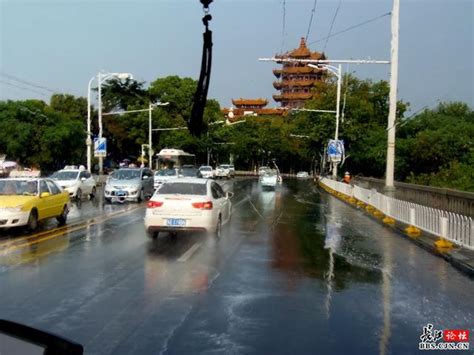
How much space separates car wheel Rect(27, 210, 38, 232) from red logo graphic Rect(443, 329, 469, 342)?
38.5 feet

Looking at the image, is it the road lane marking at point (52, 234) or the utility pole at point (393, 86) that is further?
Answer: the utility pole at point (393, 86)

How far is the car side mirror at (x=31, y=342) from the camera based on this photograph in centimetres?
260

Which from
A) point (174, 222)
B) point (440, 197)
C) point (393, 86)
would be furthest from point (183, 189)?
point (393, 86)

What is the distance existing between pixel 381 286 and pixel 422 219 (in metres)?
8.07

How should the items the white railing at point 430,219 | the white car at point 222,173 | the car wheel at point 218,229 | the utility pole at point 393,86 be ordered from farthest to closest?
the white car at point 222,173
the utility pole at point 393,86
the car wheel at point 218,229
the white railing at point 430,219

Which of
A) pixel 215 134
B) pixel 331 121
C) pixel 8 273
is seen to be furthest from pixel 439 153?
pixel 215 134

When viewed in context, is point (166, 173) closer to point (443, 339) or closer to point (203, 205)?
point (203, 205)

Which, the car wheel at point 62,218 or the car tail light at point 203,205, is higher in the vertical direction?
the car tail light at point 203,205

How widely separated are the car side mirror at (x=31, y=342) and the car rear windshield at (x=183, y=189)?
11.5 metres

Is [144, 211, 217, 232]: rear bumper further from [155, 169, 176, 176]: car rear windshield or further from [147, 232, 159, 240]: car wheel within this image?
[155, 169, 176, 176]: car rear windshield

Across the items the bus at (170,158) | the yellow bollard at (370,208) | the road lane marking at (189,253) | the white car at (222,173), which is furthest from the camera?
the white car at (222,173)

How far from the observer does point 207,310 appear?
7141mm

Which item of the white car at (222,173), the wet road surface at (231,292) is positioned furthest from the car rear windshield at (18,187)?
the white car at (222,173)

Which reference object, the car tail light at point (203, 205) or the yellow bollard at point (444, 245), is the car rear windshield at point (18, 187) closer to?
the car tail light at point (203, 205)
